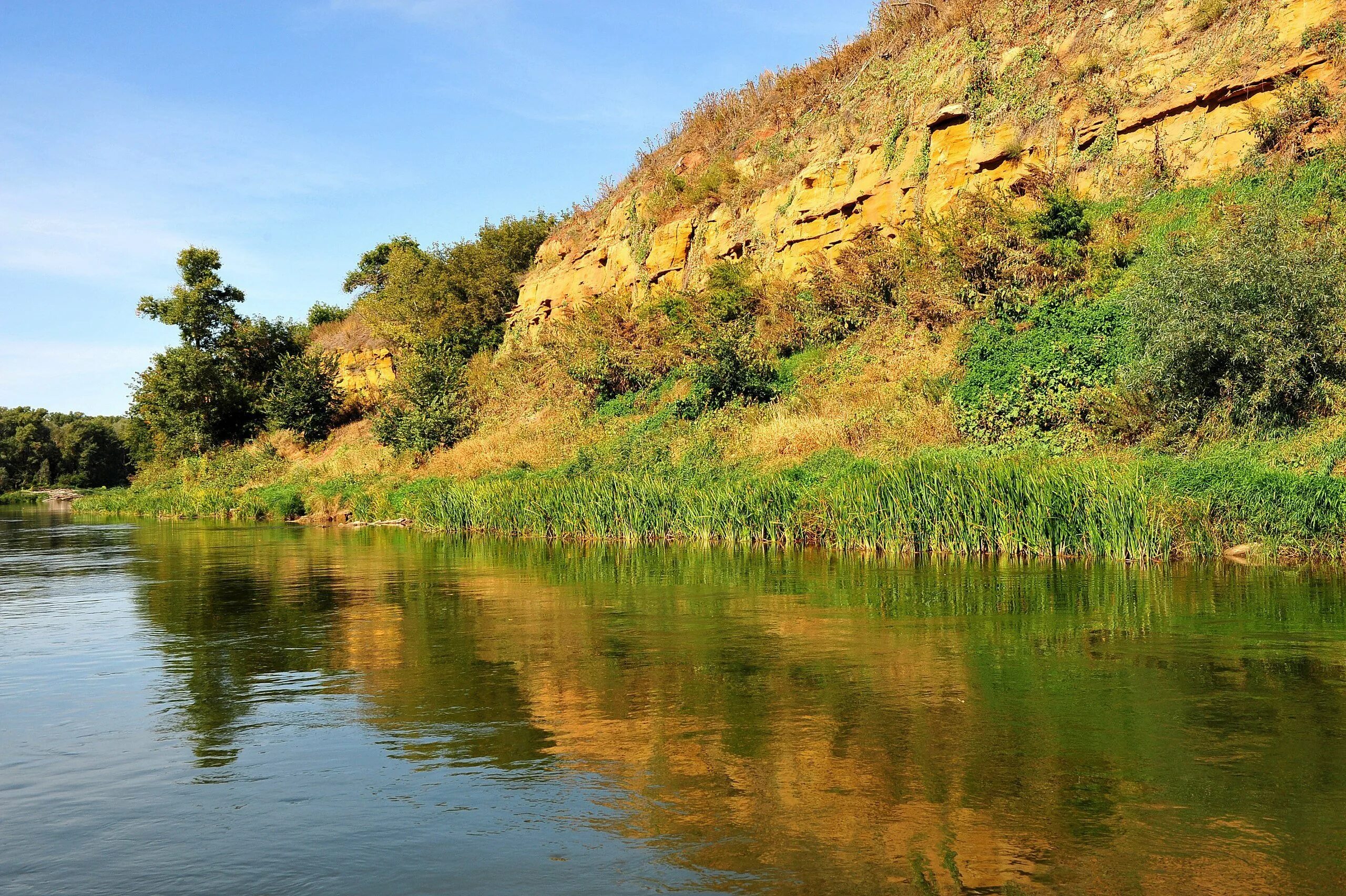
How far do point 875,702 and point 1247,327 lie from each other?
1474cm

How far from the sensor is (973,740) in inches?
297

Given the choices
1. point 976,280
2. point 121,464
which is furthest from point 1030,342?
point 121,464

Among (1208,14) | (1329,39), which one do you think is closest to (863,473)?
(1329,39)

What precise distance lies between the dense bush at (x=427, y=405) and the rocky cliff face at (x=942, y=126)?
4.44 metres

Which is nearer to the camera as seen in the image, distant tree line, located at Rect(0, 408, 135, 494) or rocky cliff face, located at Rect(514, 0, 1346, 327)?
rocky cliff face, located at Rect(514, 0, 1346, 327)

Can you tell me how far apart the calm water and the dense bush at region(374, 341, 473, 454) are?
25.4 meters

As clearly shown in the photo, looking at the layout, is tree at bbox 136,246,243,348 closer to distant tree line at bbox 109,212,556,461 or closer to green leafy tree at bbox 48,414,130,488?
distant tree line at bbox 109,212,556,461

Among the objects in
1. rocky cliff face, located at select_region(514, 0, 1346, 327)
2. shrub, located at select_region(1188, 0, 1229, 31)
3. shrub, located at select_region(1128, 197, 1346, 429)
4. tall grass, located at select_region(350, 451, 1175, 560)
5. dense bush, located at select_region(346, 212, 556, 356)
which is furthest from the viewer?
dense bush, located at select_region(346, 212, 556, 356)

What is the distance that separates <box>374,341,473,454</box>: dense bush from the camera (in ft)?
134

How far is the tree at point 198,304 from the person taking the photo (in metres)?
54.4

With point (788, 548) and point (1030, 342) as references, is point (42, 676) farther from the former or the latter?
point (1030, 342)

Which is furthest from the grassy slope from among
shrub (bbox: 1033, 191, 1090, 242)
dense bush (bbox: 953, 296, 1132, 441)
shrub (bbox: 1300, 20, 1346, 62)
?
shrub (bbox: 1300, 20, 1346, 62)

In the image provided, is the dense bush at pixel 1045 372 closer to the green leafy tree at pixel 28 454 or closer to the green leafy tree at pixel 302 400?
the green leafy tree at pixel 302 400

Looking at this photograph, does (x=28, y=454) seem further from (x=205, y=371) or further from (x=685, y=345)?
(x=685, y=345)
